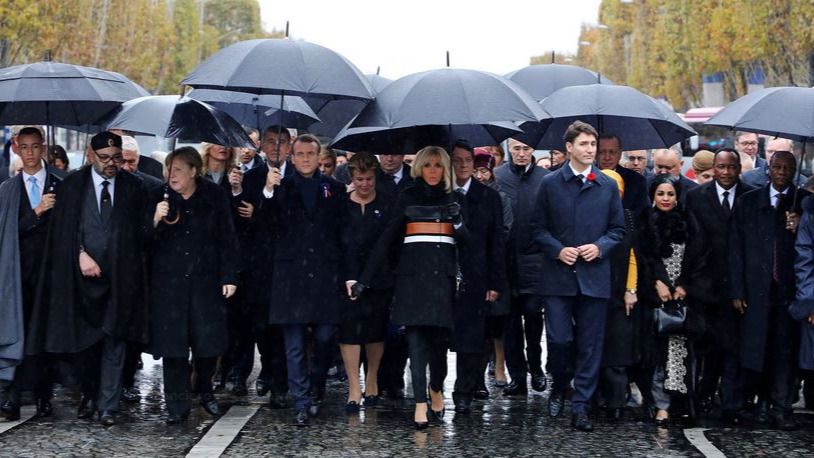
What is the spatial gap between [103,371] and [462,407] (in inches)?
99.5

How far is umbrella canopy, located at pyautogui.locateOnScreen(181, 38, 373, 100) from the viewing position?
9.93m

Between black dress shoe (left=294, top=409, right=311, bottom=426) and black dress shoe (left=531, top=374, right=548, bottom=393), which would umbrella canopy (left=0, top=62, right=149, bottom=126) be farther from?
black dress shoe (left=531, top=374, right=548, bottom=393)

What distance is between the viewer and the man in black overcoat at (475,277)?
1045 centimetres

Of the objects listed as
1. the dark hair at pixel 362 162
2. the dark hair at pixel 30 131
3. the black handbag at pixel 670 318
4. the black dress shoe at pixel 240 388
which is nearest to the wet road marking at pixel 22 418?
the black dress shoe at pixel 240 388

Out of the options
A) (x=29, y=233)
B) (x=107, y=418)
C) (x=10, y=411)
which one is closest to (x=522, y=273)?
(x=107, y=418)

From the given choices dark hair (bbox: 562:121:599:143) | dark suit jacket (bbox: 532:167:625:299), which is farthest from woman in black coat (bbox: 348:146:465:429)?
dark hair (bbox: 562:121:599:143)

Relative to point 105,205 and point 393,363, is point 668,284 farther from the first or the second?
point 105,205

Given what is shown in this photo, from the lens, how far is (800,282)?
9891 millimetres

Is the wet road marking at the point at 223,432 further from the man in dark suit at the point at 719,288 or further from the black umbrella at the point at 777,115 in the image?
the black umbrella at the point at 777,115

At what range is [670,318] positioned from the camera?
1029 centimetres

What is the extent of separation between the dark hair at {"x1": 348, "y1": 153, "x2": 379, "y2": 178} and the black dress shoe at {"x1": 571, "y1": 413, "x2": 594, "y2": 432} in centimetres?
228

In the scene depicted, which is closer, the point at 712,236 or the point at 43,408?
the point at 43,408

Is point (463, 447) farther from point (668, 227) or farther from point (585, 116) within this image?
point (585, 116)

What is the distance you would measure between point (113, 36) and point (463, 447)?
5411 cm
